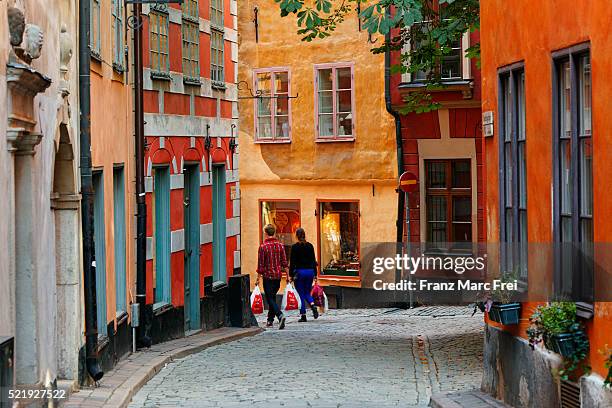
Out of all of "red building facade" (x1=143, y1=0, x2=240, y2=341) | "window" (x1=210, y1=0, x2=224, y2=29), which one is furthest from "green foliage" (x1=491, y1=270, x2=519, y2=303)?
"window" (x1=210, y1=0, x2=224, y2=29)

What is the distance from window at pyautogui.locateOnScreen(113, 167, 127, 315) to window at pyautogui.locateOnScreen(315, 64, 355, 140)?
1378cm

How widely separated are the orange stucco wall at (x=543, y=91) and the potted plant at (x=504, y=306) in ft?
0.36

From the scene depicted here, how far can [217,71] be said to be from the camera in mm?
22500

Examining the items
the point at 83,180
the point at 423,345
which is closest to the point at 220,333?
the point at 423,345

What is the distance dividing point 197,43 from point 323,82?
9.44 meters

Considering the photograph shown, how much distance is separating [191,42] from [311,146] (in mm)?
10002

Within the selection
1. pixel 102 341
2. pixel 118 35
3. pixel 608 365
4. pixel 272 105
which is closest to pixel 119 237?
pixel 102 341

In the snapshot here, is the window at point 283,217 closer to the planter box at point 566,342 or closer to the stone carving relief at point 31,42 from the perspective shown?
the stone carving relief at point 31,42

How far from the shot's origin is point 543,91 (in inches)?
408

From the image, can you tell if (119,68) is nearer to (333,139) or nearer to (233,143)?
(233,143)

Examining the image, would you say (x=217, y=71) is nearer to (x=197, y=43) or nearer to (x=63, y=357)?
(x=197, y=43)

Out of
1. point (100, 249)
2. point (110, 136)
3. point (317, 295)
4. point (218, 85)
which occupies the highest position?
point (218, 85)

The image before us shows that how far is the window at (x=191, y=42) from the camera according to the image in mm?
20141

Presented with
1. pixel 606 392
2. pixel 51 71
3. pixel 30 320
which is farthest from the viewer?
pixel 51 71
